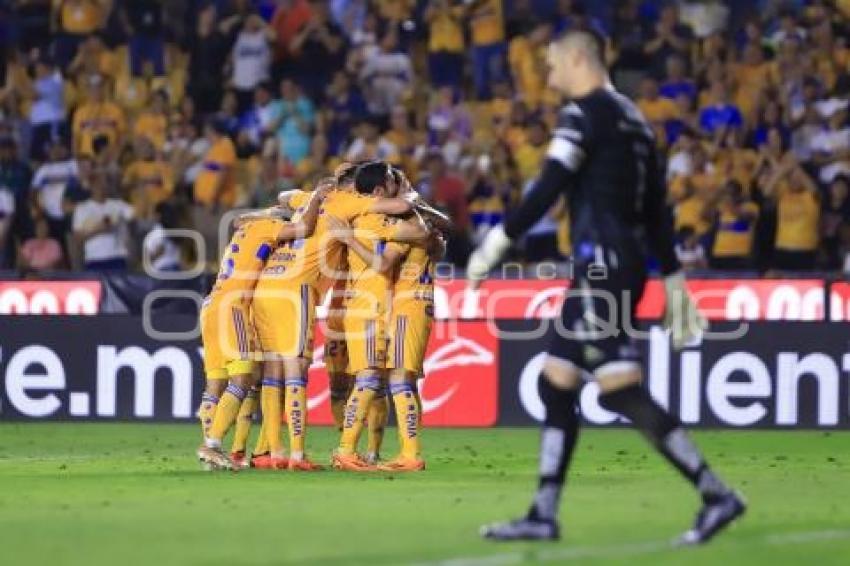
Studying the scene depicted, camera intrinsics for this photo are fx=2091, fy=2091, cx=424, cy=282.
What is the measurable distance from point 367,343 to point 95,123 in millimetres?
12091

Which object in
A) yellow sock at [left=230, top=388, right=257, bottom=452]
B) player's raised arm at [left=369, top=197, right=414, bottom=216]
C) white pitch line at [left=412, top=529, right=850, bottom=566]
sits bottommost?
white pitch line at [left=412, top=529, right=850, bottom=566]

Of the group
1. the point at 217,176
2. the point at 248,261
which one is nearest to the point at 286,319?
the point at 248,261

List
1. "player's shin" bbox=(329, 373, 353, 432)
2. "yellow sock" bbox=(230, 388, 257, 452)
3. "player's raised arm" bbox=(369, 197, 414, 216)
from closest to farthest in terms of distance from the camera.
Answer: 1. "player's raised arm" bbox=(369, 197, 414, 216)
2. "yellow sock" bbox=(230, 388, 257, 452)
3. "player's shin" bbox=(329, 373, 353, 432)

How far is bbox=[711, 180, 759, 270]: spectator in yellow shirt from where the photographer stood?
22922 millimetres

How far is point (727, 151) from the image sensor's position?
23.9m

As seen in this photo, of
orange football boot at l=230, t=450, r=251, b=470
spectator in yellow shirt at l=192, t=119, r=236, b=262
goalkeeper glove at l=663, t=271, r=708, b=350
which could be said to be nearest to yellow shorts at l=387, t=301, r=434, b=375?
orange football boot at l=230, t=450, r=251, b=470

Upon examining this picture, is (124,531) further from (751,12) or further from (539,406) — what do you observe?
(751,12)

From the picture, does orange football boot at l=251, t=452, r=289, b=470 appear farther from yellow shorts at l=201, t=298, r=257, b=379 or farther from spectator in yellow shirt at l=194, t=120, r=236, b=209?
spectator in yellow shirt at l=194, t=120, r=236, b=209

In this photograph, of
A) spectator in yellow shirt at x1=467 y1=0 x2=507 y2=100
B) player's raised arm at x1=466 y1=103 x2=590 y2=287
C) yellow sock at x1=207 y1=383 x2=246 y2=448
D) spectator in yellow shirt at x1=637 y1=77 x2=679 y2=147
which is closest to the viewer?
player's raised arm at x1=466 y1=103 x2=590 y2=287

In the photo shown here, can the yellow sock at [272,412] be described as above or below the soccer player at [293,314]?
below

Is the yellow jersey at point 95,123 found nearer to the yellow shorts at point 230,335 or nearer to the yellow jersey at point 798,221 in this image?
the yellow jersey at point 798,221

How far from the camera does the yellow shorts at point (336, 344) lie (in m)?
15.4

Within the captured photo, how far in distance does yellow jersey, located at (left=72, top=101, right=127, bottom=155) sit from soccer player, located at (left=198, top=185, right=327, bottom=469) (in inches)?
448

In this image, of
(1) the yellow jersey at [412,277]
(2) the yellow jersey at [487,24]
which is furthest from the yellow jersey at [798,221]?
(1) the yellow jersey at [412,277]
